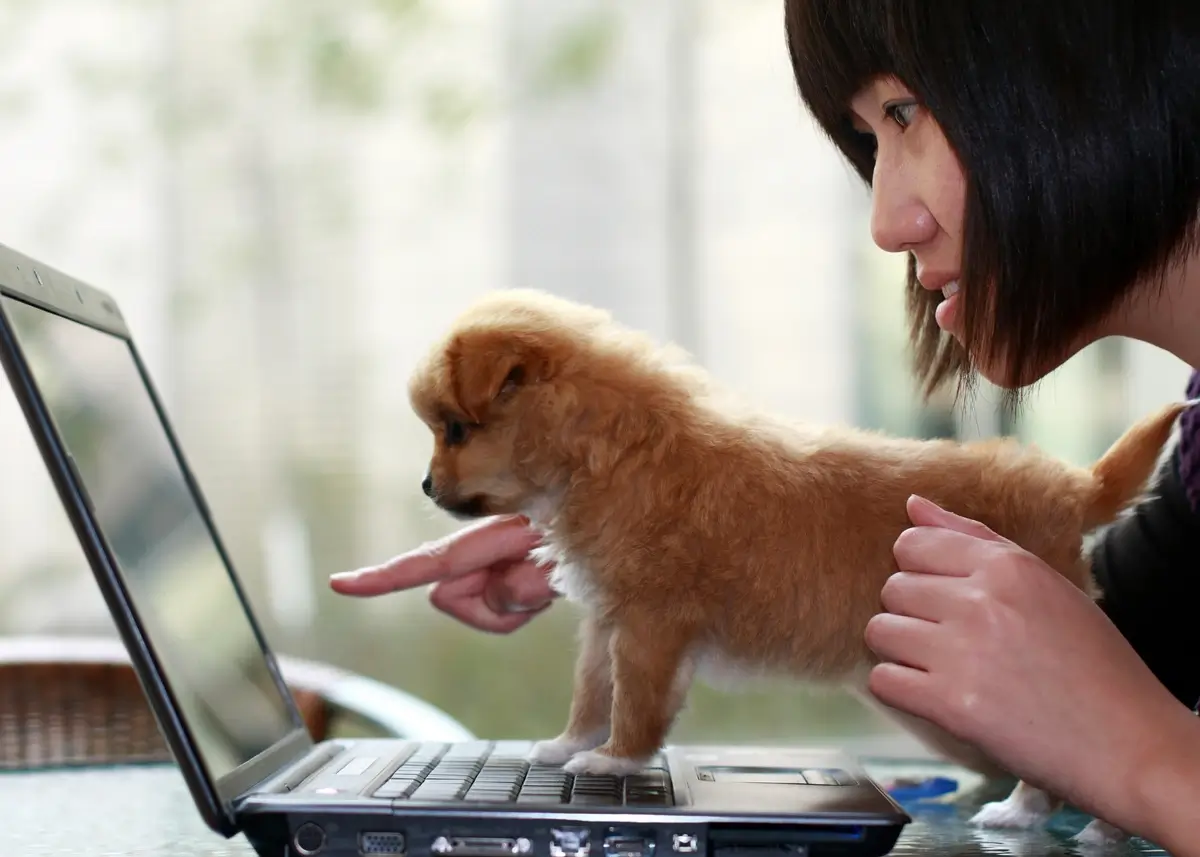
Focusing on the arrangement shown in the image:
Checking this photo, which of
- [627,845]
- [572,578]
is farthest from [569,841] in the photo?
[572,578]

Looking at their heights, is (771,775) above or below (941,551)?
below

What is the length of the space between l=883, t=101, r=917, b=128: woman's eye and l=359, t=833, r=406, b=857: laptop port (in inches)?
22.0

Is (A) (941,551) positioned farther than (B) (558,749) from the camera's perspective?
No

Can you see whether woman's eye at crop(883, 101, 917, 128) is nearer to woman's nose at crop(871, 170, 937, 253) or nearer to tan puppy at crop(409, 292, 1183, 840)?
woman's nose at crop(871, 170, 937, 253)

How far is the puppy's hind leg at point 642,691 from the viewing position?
892 millimetres

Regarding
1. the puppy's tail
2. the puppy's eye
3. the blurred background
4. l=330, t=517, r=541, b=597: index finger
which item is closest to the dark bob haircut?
the puppy's tail

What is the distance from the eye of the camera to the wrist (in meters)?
0.65

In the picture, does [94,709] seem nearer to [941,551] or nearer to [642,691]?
[642,691]

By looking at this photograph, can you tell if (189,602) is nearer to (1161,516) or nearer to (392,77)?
(1161,516)

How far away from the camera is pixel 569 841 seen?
65 centimetres

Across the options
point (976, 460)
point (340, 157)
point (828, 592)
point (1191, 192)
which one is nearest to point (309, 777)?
point (828, 592)

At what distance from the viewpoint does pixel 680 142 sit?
240cm

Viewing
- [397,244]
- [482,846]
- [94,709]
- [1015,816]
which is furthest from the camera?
[397,244]

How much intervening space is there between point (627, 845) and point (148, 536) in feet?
1.37
